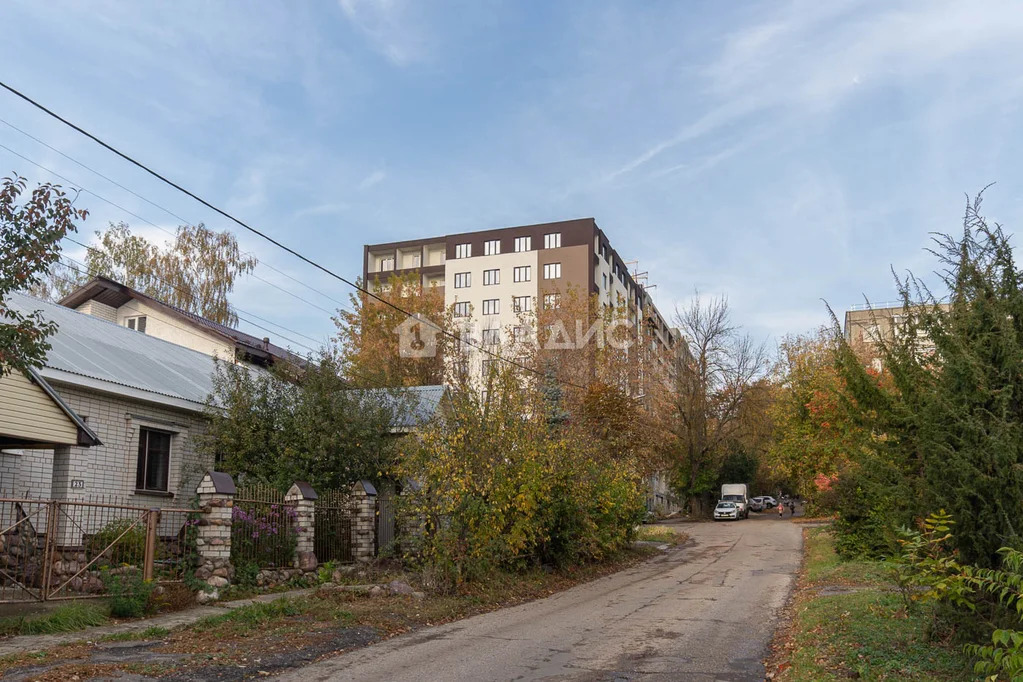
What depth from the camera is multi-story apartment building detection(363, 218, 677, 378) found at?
73.9 metres

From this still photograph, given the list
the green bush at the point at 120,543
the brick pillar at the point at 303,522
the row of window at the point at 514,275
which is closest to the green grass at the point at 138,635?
the green bush at the point at 120,543

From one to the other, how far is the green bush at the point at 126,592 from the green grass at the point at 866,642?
9.23 m

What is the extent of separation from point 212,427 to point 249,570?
5184 millimetres

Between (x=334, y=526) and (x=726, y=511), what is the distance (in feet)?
123

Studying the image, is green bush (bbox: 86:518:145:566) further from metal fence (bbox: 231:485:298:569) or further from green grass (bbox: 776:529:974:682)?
green grass (bbox: 776:529:974:682)

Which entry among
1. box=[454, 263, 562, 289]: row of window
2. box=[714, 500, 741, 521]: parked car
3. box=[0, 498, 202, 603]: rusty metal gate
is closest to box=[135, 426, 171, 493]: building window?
box=[0, 498, 202, 603]: rusty metal gate

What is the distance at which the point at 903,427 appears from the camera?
1068 cm

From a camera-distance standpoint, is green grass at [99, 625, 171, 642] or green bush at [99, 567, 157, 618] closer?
green grass at [99, 625, 171, 642]

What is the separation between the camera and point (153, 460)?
20.1 m

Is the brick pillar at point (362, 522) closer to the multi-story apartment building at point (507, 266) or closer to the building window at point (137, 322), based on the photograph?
the building window at point (137, 322)

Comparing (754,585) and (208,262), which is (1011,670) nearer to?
(754,585)

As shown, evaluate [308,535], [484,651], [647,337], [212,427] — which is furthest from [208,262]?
[484,651]

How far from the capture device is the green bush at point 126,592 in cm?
1274

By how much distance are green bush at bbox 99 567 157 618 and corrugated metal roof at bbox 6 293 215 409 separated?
5.31m
